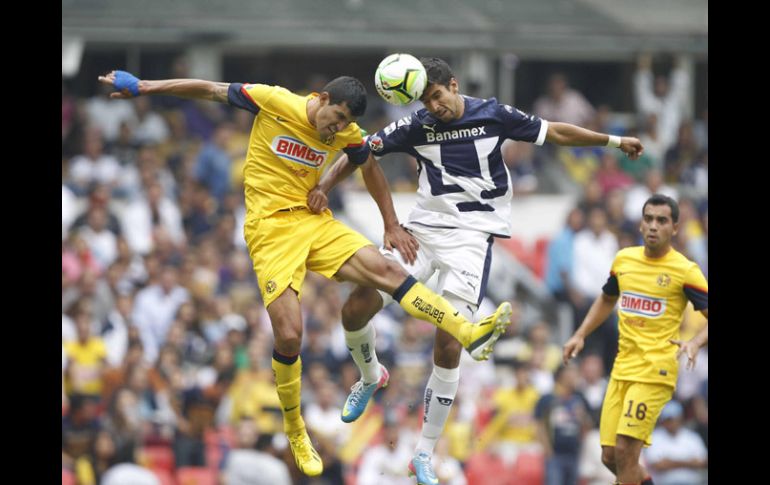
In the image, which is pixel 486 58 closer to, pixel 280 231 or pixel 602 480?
pixel 602 480

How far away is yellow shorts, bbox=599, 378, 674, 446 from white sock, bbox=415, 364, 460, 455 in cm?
140

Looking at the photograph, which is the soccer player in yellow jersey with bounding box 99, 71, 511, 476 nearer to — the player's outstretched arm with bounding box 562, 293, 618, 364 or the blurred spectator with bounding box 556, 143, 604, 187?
the player's outstretched arm with bounding box 562, 293, 618, 364

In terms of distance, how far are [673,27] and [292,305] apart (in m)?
15.4

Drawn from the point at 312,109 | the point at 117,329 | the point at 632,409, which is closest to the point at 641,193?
the point at 117,329

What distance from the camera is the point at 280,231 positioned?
1123 centimetres

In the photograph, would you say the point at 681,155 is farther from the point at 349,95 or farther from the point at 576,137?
the point at 349,95

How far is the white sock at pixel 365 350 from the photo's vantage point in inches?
465

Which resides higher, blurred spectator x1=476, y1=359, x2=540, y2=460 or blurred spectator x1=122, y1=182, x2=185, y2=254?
blurred spectator x1=122, y1=182, x2=185, y2=254

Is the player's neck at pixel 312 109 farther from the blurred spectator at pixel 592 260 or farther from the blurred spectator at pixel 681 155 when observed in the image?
the blurred spectator at pixel 681 155

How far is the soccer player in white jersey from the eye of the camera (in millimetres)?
11383

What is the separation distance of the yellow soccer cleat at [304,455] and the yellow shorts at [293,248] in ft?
4.05

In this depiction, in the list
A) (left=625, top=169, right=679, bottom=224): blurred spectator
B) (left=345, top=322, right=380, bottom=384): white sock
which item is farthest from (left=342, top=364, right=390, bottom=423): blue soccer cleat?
(left=625, top=169, right=679, bottom=224): blurred spectator

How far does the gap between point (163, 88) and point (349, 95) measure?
144 cm

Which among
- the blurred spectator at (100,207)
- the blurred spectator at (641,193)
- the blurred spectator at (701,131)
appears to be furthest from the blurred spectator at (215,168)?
the blurred spectator at (701,131)
